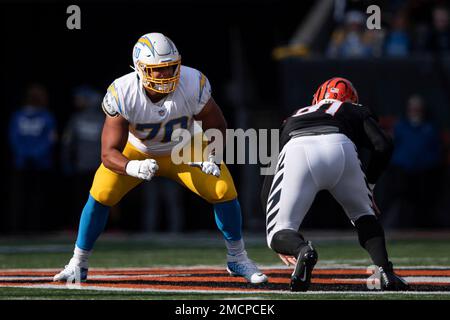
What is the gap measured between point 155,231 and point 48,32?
11.6 ft

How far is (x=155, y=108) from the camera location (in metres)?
7.34

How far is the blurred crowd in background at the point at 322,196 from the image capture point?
1315 centimetres

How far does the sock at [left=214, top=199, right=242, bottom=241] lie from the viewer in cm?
736

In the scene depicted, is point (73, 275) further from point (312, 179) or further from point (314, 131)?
point (314, 131)

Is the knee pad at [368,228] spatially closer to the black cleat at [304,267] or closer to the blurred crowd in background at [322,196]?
the black cleat at [304,267]

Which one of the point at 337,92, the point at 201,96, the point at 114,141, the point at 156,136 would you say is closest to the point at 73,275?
the point at 114,141

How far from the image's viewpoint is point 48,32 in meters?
15.7

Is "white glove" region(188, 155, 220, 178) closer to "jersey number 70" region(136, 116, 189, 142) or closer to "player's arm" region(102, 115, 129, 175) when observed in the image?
"jersey number 70" region(136, 116, 189, 142)

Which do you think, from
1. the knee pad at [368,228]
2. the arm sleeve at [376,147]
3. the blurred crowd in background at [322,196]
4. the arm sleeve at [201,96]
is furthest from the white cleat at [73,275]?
the blurred crowd in background at [322,196]

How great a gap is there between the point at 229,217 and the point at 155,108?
2.66ft

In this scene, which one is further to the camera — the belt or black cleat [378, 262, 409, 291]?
the belt

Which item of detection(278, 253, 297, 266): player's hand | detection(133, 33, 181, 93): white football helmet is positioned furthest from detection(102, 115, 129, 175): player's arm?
detection(278, 253, 297, 266): player's hand

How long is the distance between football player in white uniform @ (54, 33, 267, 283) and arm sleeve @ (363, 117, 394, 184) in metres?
0.89
